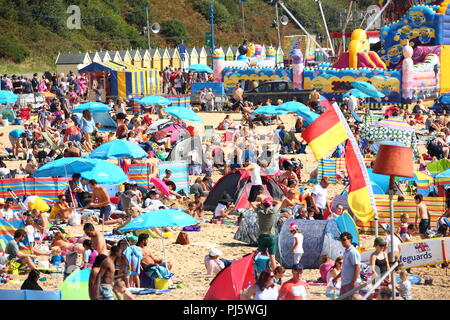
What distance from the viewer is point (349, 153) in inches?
414

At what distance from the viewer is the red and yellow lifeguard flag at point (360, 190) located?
10.3 meters

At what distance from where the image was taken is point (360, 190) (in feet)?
33.9

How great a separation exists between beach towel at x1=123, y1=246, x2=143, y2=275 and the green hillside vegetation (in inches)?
1439

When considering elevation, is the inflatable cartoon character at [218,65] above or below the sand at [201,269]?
above

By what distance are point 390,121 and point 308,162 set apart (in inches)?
77.9

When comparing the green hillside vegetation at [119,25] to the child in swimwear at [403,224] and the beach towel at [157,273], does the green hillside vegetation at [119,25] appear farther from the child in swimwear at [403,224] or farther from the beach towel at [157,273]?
the beach towel at [157,273]

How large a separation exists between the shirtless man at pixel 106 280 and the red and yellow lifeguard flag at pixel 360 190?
3.02 m

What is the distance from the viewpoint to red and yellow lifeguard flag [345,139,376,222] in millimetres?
10305

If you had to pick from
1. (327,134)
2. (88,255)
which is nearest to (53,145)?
(88,255)

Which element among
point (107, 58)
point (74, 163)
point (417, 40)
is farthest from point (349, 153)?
point (107, 58)

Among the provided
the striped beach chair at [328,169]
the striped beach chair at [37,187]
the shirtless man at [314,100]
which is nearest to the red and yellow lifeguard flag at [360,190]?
the striped beach chair at [37,187]

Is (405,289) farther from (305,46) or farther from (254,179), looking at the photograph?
(305,46)
